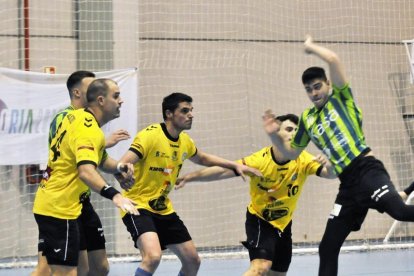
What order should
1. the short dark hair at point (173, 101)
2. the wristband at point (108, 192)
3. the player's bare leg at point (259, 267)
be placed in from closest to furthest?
the wristband at point (108, 192) < the player's bare leg at point (259, 267) < the short dark hair at point (173, 101)

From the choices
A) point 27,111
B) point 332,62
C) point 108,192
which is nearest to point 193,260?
point 108,192

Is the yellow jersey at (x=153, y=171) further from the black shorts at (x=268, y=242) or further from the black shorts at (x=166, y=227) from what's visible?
the black shorts at (x=268, y=242)

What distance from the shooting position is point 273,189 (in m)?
7.21

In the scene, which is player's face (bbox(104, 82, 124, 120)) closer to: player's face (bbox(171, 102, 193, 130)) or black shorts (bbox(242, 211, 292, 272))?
player's face (bbox(171, 102, 193, 130))

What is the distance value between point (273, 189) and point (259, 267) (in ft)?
2.49

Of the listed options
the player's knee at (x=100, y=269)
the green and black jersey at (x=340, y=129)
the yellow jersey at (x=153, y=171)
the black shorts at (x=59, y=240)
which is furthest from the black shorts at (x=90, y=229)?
the green and black jersey at (x=340, y=129)

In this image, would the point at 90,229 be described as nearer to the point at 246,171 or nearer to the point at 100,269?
the point at 100,269

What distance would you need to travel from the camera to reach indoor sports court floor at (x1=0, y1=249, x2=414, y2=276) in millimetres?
9398

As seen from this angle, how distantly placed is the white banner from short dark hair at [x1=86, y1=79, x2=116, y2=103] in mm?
4139

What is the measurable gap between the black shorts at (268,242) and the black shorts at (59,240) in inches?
69.9

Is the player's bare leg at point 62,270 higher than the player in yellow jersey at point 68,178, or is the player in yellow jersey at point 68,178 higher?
the player in yellow jersey at point 68,178

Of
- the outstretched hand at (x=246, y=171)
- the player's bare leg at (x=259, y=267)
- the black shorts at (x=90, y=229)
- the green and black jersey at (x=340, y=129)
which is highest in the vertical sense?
the green and black jersey at (x=340, y=129)

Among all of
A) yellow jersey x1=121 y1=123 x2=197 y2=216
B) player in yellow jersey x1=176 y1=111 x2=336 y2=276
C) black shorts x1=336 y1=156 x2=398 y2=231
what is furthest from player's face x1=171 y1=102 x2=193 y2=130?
black shorts x1=336 y1=156 x2=398 y2=231

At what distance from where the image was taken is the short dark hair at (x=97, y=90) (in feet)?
19.9
